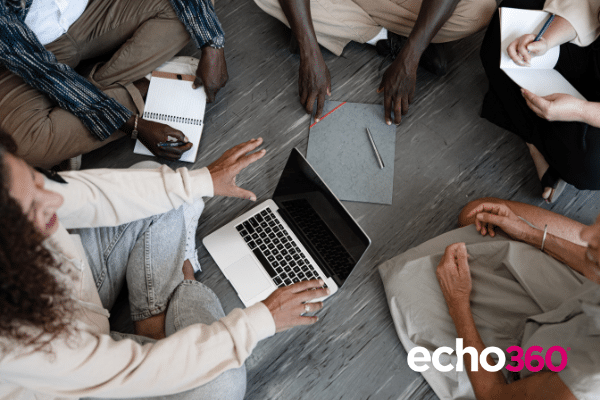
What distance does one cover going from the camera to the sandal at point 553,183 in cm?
123

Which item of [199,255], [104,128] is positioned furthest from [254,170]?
[104,128]

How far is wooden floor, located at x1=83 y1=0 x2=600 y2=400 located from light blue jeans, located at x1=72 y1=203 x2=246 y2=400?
0.50 ft

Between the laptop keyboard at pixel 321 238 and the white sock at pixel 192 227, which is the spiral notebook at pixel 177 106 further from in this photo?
the laptop keyboard at pixel 321 238

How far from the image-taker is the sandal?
123 centimetres

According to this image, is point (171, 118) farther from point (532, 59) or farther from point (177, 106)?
point (532, 59)

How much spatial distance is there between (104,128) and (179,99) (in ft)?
0.84

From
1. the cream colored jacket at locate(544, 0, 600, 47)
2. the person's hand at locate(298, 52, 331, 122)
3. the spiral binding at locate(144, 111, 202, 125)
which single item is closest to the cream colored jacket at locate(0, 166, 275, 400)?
the spiral binding at locate(144, 111, 202, 125)

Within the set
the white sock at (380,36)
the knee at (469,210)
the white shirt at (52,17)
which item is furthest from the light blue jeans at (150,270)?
the white sock at (380,36)

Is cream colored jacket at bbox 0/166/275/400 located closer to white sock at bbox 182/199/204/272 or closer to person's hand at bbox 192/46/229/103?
white sock at bbox 182/199/204/272

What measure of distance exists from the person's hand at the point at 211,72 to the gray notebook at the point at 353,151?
1.13 ft

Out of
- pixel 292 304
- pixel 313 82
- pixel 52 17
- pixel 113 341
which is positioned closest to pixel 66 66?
pixel 52 17

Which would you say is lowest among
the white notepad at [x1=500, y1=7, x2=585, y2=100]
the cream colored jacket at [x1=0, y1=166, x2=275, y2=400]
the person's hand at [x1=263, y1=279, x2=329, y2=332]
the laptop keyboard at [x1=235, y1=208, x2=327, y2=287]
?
the laptop keyboard at [x1=235, y1=208, x2=327, y2=287]

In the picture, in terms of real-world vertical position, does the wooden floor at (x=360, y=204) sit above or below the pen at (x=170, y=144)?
below

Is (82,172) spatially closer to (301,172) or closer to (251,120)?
(301,172)
